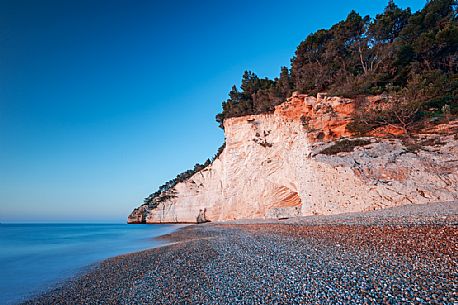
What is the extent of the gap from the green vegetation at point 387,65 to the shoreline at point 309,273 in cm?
1054

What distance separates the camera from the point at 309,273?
479cm

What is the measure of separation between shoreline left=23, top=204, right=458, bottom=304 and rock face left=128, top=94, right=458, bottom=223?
199 inches

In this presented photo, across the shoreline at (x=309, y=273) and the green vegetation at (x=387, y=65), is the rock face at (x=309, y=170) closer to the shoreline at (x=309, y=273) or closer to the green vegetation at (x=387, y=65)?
the green vegetation at (x=387, y=65)

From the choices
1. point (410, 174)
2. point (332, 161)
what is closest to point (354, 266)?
point (410, 174)

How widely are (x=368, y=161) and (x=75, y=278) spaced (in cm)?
1482

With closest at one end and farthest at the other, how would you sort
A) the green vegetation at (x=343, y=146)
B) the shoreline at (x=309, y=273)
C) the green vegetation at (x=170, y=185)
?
the shoreline at (x=309, y=273) → the green vegetation at (x=343, y=146) → the green vegetation at (x=170, y=185)

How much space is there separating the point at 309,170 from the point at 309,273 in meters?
12.0

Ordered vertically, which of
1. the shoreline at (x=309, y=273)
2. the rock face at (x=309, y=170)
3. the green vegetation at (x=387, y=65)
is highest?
the green vegetation at (x=387, y=65)

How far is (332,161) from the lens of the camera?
14.4 metres

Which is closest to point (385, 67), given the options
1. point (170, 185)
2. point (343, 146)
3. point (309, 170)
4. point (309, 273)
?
point (343, 146)

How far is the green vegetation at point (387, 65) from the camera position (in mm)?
14719

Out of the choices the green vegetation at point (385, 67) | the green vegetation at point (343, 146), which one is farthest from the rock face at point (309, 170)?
the green vegetation at point (385, 67)

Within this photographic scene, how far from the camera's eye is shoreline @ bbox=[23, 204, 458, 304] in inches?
148

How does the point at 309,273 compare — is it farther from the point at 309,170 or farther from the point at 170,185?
the point at 170,185
